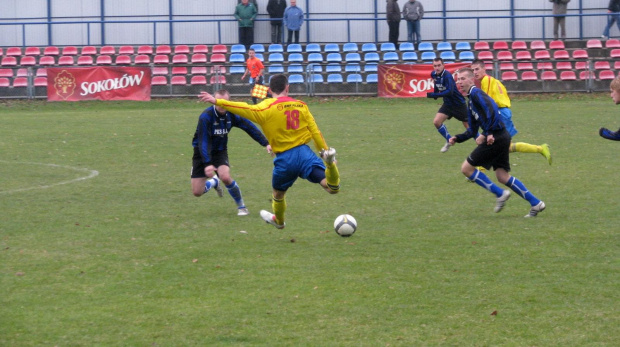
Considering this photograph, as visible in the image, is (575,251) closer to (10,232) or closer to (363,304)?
(363,304)

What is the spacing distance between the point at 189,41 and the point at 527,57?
14269 mm

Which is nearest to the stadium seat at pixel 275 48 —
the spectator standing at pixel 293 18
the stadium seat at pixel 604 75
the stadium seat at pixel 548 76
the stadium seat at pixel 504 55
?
the spectator standing at pixel 293 18

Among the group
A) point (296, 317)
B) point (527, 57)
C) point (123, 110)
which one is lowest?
point (296, 317)

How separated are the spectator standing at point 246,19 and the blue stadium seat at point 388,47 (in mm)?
5317

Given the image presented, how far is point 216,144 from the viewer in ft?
37.2

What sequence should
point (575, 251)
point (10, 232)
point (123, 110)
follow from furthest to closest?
1. point (123, 110)
2. point (10, 232)
3. point (575, 251)

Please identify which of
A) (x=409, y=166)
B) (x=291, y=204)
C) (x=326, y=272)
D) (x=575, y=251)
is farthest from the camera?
(x=409, y=166)

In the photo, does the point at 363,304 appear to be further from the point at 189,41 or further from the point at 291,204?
the point at 189,41

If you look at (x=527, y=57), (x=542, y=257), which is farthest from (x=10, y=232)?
(x=527, y=57)

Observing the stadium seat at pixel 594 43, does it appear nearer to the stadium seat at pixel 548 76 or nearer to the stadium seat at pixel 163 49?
the stadium seat at pixel 548 76

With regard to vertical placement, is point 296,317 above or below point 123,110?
below

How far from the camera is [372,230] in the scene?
33.7 feet

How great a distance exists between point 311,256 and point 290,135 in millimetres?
1365

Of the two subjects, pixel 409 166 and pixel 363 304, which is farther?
pixel 409 166
